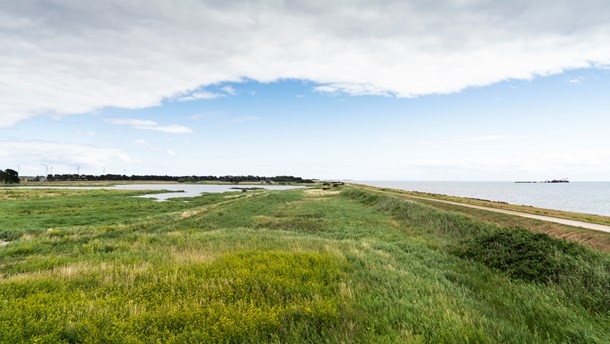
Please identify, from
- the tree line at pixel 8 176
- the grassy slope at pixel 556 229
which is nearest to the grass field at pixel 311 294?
the grassy slope at pixel 556 229

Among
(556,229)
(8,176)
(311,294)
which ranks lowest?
(311,294)

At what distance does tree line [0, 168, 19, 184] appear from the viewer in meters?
156

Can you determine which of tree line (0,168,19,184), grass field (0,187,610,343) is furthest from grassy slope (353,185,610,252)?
tree line (0,168,19,184)

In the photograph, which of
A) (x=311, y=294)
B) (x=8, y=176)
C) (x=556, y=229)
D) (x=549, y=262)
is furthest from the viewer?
(x=8, y=176)

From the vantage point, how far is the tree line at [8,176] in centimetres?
15600

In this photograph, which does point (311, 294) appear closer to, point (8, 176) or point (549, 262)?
point (549, 262)

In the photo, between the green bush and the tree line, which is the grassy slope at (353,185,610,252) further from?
the tree line

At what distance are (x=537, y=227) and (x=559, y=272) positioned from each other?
1007cm

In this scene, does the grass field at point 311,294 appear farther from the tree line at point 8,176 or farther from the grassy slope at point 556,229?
the tree line at point 8,176

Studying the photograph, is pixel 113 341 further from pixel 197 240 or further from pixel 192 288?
pixel 197 240

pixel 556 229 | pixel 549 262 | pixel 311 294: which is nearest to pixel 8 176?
pixel 311 294

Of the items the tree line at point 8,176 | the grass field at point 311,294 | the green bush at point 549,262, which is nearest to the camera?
the grass field at point 311,294

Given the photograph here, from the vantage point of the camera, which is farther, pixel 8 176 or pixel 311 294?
pixel 8 176

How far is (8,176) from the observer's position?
15700 centimetres
